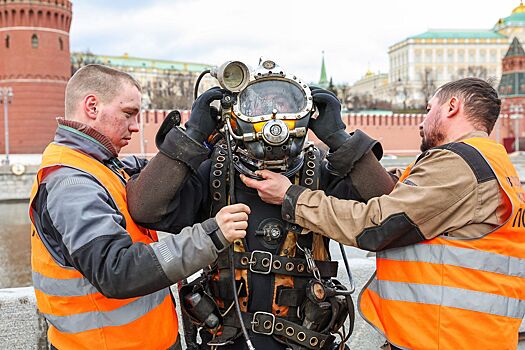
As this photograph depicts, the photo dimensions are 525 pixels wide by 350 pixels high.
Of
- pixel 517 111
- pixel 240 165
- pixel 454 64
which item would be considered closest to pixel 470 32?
pixel 454 64

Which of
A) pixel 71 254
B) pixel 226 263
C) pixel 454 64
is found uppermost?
pixel 454 64

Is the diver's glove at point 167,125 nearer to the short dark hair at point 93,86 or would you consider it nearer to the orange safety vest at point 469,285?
the short dark hair at point 93,86

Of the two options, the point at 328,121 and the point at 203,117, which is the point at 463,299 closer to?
the point at 328,121

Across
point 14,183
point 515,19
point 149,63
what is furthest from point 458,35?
point 14,183

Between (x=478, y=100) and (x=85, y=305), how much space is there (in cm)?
188

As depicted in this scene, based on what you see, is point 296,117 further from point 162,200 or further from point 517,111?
point 517,111

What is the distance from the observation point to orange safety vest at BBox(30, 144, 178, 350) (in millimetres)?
2230

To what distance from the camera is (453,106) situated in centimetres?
250

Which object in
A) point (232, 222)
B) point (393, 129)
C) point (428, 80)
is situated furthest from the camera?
point (428, 80)

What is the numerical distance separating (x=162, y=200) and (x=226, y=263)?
442 millimetres

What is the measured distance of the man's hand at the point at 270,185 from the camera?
2.46 meters

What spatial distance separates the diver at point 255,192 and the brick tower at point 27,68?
41275 mm

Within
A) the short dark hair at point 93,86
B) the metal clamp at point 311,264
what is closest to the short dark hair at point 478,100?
the metal clamp at point 311,264

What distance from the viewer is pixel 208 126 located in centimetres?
251
